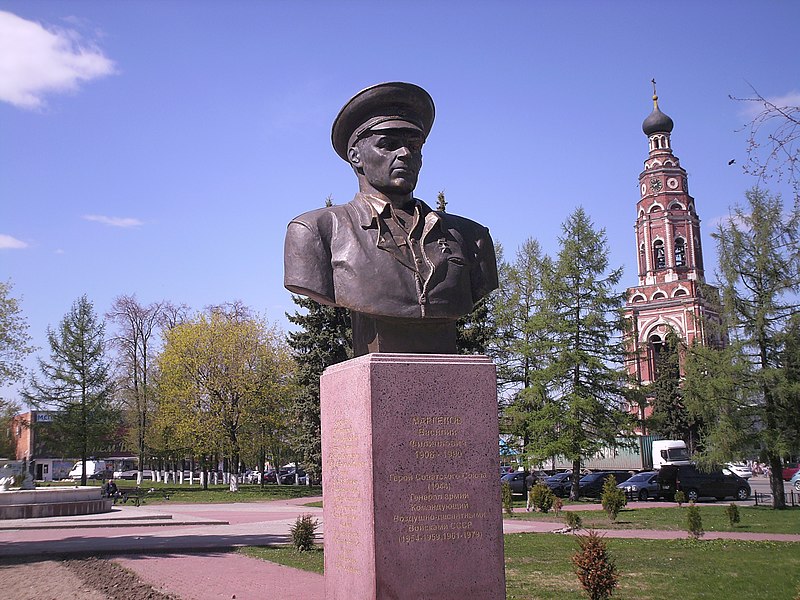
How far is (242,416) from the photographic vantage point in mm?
43094

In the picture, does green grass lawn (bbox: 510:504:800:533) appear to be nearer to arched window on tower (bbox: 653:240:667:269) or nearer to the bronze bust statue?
the bronze bust statue

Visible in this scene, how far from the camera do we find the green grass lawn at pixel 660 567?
34.1 feet

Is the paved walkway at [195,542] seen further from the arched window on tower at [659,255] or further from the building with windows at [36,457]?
the building with windows at [36,457]

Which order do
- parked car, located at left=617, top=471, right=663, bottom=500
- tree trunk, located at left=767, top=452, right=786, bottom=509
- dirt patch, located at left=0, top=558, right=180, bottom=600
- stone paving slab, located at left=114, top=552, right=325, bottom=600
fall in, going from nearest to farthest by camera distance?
stone paving slab, located at left=114, top=552, right=325, bottom=600 → dirt patch, located at left=0, top=558, right=180, bottom=600 → tree trunk, located at left=767, top=452, right=786, bottom=509 → parked car, located at left=617, top=471, right=663, bottom=500

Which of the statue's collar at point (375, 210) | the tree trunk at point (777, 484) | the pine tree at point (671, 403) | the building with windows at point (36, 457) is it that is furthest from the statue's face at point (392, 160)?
the building with windows at point (36, 457)

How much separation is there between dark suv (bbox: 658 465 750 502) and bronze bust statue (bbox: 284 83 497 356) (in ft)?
90.9

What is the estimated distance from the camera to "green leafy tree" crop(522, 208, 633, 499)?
3253 cm

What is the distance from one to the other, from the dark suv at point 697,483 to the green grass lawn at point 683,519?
4818mm

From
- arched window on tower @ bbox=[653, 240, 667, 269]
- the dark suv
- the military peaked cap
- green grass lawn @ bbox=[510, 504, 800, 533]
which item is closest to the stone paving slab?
the military peaked cap

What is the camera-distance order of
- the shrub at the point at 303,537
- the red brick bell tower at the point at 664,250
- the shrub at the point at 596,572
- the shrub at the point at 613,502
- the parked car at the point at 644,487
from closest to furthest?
the shrub at the point at 596,572 < the shrub at the point at 303,537 < the shrub at the point at 613,502 < the parked car at the point at 644,487 < the red brick bell tower at the point at 664,250

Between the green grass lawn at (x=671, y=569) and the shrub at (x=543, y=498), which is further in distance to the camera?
the shrub at (x=543, y=498)

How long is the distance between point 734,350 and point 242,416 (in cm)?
2645

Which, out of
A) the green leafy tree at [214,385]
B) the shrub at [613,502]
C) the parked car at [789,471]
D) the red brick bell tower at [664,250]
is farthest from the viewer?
the red brick bell tower at [664,250]

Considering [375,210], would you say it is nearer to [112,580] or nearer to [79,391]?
[112,580]
